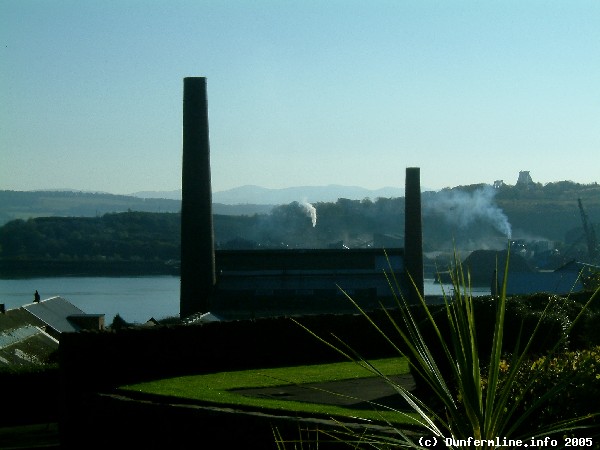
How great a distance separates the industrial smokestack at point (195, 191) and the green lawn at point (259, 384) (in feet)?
81.7

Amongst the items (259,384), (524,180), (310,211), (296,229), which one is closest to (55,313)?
(259,384)

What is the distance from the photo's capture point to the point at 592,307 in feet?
56.9

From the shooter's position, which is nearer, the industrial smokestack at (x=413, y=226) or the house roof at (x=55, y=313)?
the house roof at (x=55, y=313)

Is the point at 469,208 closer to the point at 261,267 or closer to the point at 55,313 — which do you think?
the point at 261,267

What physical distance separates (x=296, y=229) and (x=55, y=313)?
258 feet

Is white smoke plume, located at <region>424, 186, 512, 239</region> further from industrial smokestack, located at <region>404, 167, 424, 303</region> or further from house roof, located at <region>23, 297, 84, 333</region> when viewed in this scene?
house roof, located at <region>23, 297, 84, 333</region>

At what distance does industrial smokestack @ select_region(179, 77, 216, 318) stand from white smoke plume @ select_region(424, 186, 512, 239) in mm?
76332

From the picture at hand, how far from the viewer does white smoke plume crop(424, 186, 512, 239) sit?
124m

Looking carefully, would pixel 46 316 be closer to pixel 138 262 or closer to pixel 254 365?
pixel 254 365

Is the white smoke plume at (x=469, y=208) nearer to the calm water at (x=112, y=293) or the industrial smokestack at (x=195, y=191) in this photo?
the calm water at (x=112, y=293)

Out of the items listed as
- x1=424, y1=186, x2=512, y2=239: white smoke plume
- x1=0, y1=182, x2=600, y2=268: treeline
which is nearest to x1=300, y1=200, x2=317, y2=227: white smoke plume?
x1=0, y1=182, x2=600, y2=268: treeline

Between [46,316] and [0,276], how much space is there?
7680 centimetres

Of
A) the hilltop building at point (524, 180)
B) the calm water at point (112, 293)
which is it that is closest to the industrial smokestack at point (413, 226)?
the calm water at point (112, 293)

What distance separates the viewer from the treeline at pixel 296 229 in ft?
400
